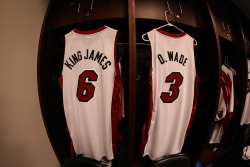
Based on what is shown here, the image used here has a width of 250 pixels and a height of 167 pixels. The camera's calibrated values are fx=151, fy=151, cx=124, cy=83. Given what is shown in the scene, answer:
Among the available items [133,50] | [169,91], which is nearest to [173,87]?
[169,91]

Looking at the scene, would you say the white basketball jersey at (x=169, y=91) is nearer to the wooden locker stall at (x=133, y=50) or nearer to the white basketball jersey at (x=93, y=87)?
the wooden locker stall at (x=133, y=50)

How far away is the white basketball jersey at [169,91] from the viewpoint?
0.89 metres

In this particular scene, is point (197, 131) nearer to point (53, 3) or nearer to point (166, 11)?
point (166, 11)

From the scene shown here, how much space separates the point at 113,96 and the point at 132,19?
17.6 inches

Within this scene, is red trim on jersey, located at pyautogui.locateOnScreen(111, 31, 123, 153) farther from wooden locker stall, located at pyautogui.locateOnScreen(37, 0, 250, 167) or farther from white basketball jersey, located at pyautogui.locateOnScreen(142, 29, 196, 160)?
white basketball jersey, located at pyautogui.locateOnScreen(142, 29, 196, 160)

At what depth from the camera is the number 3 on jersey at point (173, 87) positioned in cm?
91

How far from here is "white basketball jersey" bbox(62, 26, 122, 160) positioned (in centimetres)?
87

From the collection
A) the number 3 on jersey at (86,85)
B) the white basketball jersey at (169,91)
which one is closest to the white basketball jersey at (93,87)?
the number 3 on jersey at (86,85)

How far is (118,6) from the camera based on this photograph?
93cm

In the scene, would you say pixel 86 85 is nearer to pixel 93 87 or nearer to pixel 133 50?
pixel 93 87

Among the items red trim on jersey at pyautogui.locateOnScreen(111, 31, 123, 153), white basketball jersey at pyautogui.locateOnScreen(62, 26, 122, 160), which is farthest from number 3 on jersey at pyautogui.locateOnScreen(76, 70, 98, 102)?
red trim on jersey at pyautogui.locateOnScreen(111, 31, 123, 153)

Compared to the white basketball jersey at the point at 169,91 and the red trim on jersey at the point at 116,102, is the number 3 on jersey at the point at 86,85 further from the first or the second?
the white basketball jersey at the point at 169,91

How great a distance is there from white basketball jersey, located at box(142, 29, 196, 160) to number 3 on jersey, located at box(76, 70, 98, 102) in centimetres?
35

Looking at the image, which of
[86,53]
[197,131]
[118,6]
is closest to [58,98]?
[86,53]
